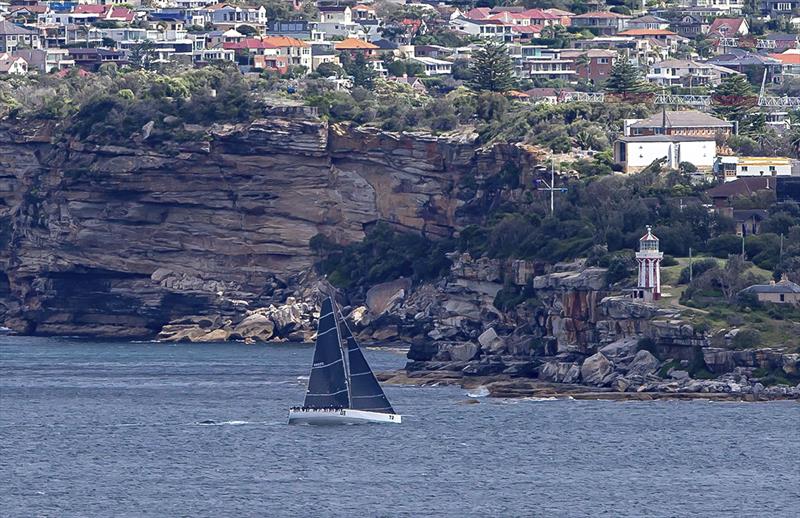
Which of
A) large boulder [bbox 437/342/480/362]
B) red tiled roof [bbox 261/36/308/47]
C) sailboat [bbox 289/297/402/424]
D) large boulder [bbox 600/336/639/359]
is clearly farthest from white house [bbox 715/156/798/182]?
red tiled roof [bbox 261/36/308/47]

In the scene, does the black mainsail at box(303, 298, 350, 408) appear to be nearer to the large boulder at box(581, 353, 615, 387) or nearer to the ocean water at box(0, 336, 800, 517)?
the ocean water at box(0, 336, 800, 517)

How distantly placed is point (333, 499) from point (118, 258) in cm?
7342

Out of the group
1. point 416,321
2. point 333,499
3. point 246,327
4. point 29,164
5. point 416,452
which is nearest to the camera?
point 333,499

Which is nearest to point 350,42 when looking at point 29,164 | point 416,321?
point 29,164

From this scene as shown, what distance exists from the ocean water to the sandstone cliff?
34.5 metres

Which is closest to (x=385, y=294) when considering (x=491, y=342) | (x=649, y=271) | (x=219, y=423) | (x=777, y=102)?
(x=491, y=342)

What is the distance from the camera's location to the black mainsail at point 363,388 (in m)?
102

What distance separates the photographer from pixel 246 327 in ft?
492

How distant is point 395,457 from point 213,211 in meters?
63.3

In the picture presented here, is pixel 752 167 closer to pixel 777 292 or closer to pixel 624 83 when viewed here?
pixel 624 83

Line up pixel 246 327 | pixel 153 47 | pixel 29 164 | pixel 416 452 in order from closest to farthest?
pixel 416 452, pixel 246 327, pixel 29 164, pixel 153 47

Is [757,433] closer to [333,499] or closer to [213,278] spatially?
[333,499]

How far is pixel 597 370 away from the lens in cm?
11050

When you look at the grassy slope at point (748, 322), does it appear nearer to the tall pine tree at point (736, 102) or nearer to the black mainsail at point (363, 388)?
the black mainsail at point (363, 388)
